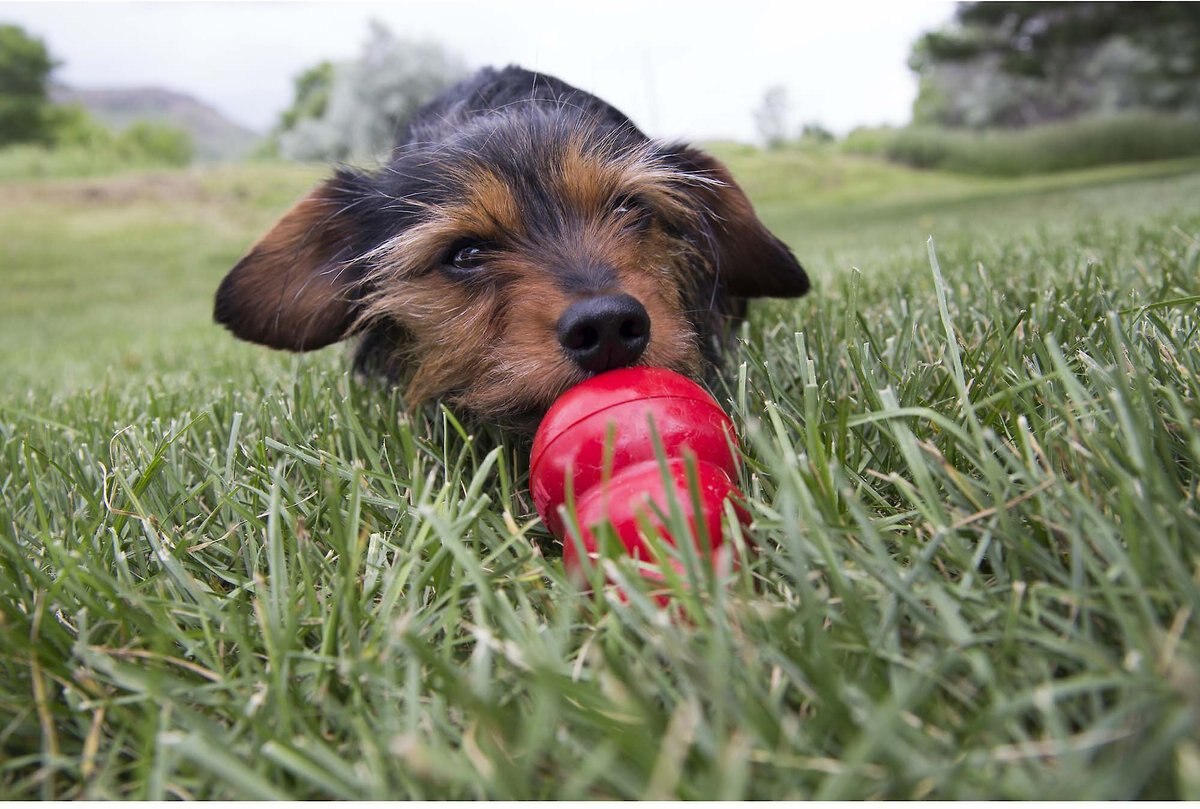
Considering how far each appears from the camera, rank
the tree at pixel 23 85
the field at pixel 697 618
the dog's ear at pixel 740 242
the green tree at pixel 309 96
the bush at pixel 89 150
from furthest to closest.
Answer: the green tree at pixel 309 96, the tree at pixel 23 85, the bush at pixel 89 150, the dog's ear at pixel 740 242, the field at pixel 697 618

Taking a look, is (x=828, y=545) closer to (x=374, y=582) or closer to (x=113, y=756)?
(x=374, y=582)

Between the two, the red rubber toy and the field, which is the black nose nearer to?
the red rubber toy

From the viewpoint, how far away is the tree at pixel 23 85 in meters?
32.0

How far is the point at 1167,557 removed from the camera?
3.26ft

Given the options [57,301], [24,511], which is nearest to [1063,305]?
[24,511]

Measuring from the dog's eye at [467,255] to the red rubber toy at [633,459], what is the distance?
66cm

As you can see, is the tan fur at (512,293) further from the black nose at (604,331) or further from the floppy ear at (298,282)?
the floppy ear at (298,282)

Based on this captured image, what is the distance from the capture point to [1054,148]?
28891mm

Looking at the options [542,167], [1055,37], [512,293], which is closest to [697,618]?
[512,293]

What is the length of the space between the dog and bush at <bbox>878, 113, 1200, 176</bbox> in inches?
1153

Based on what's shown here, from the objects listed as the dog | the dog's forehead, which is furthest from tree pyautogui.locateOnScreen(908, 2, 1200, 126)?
the dog's forehead

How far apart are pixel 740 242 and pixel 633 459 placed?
1525 millimetres

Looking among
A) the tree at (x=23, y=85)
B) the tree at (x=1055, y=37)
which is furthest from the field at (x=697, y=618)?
the tree at (x=23, y=85)

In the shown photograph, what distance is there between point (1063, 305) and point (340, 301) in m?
2.10
